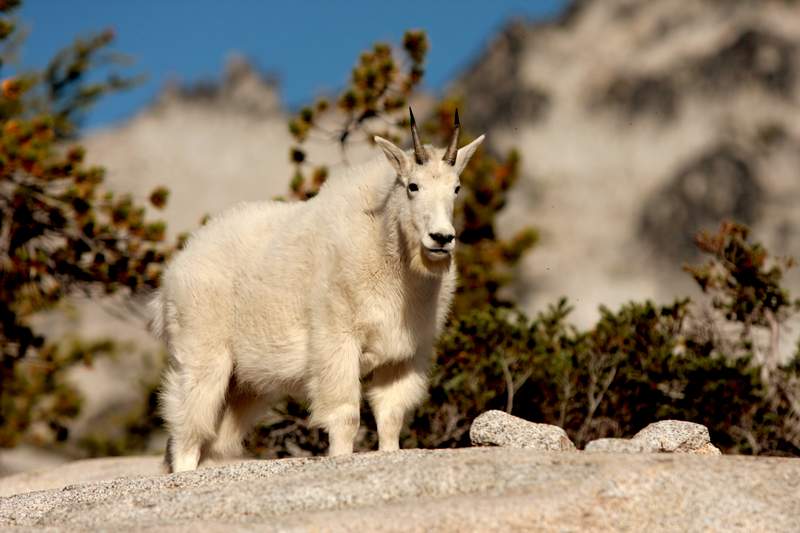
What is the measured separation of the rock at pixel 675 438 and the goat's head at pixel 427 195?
1444 millimetres

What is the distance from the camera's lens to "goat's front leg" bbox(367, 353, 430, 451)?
6.91 metres

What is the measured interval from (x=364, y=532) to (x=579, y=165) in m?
41.8

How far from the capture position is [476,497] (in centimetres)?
489

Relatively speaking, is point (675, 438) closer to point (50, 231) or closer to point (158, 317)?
point (158, 317)

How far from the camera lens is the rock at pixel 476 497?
15.4ft

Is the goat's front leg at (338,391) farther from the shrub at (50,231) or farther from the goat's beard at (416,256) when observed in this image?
the shrub at (50,231)

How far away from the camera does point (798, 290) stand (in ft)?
115

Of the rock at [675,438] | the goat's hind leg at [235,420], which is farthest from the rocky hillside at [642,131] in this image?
the rock at [675,438]

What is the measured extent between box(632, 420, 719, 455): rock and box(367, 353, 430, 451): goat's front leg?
1271 millimetres

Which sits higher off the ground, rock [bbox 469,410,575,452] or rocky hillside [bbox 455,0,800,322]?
rocky hillside [bbox 455,0,800,322]

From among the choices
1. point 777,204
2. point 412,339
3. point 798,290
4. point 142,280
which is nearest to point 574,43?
point 777,204

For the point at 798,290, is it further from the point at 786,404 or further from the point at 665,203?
the point at 786,404

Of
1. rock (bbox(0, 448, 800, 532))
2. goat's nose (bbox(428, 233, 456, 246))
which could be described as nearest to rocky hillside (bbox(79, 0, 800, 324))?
goat's nose (bbox(428, 233, 456, 246))

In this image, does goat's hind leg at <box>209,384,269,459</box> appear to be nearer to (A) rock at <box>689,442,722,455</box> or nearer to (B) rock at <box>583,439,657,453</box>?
(B) rock at <box>583,439,657,453</box>
